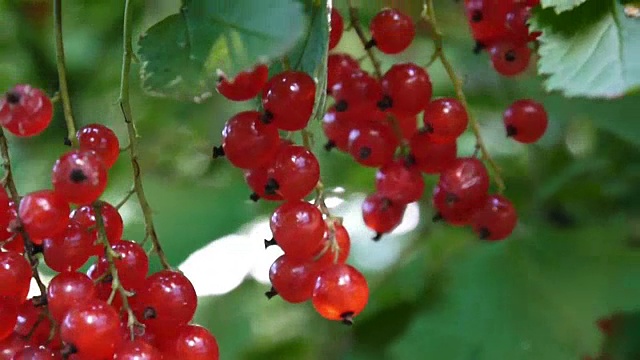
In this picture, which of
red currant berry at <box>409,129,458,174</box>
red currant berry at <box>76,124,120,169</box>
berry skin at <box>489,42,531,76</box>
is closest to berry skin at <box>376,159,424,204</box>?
red currant berry at <box>409,129,458,174</box>

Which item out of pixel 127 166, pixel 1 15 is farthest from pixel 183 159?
pixel 1 15

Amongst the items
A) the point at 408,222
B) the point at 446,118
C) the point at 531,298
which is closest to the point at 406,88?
the point at 446,118

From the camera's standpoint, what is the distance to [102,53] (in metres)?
Result: 1.22

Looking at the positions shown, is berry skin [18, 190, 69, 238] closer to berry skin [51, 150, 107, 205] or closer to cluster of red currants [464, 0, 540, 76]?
berry skin [51, 150, 107, 205]

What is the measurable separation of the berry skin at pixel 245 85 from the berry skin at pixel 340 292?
0.13m

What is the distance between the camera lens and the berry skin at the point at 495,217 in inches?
27.7

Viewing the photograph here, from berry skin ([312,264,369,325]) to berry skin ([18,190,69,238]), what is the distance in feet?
0.58

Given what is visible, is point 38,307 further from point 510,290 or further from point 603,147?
point 603,147

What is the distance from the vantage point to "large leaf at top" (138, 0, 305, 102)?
A: 0.51 metres

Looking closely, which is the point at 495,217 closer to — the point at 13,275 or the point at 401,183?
the point at 401,183

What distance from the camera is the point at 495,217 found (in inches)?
27.7

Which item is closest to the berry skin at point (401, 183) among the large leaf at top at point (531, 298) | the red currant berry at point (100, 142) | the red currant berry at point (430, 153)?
the red currant berry at point (430, 153)

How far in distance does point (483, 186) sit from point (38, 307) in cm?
36

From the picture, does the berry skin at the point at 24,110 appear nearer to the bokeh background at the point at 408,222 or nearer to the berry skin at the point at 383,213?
the berry skin at the point at 383,213
